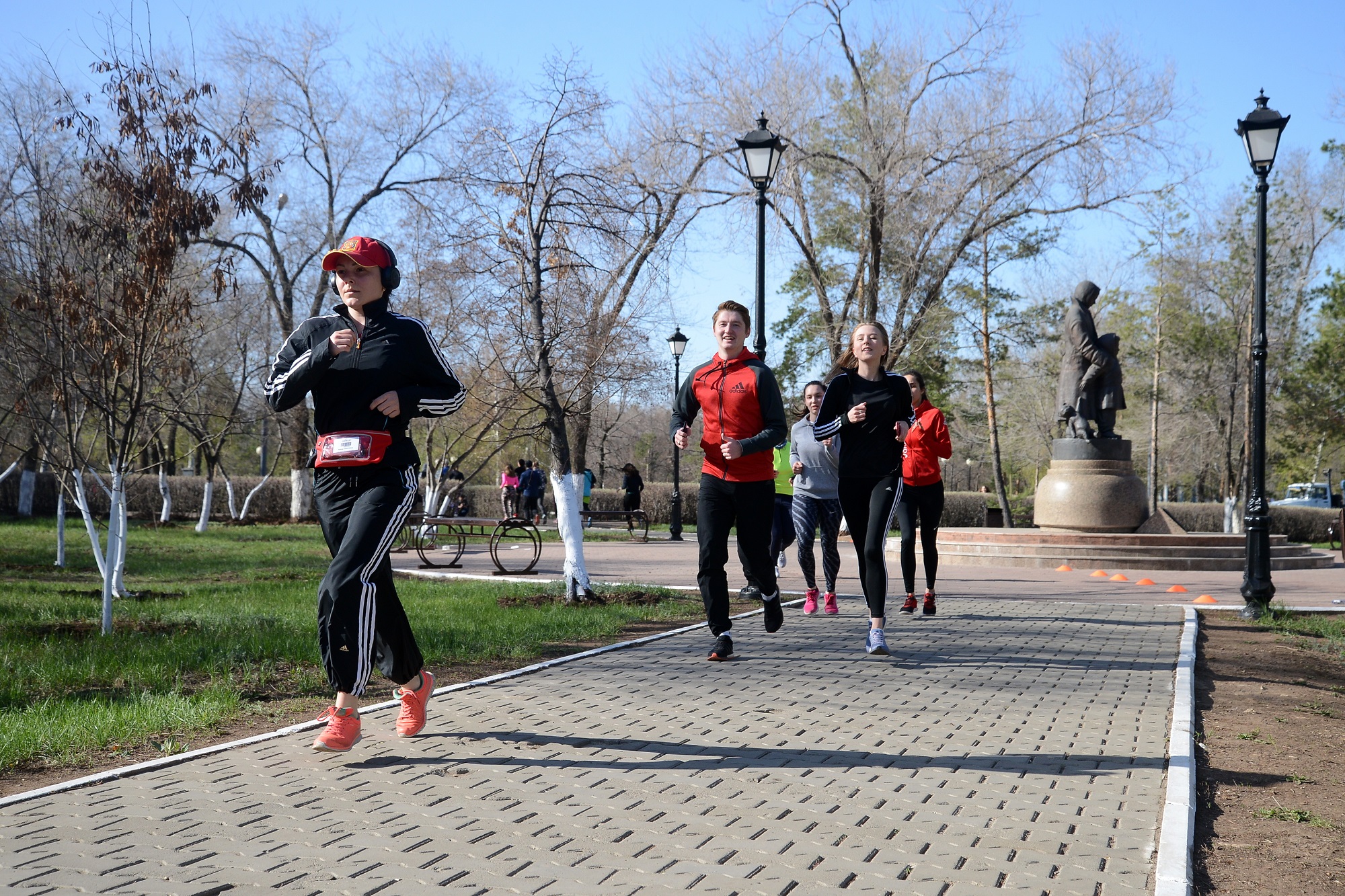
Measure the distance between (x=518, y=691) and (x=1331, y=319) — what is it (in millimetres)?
36370

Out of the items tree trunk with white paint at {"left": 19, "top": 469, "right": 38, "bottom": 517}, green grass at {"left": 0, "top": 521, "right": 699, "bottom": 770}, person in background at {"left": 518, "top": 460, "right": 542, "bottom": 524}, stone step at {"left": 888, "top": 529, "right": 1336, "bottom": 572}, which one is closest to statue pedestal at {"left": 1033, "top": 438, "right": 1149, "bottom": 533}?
stone step at {"left": 888, "top": 529, "right": 1336, "bottom": 572}

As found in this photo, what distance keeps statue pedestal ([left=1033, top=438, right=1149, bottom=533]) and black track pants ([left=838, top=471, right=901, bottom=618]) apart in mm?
13195

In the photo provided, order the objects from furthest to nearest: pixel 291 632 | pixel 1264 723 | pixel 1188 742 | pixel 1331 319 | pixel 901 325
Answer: pixel 1331 319 → pixel 901 325 → pixel 291 632 → pixel 1264 723 → pixel 1188 742

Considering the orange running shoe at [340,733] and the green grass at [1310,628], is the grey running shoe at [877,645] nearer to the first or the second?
the green grass at [1310,628]

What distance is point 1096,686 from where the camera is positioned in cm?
634

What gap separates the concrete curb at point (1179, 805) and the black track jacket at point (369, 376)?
3.09 metres

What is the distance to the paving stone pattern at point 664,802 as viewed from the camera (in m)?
3.05

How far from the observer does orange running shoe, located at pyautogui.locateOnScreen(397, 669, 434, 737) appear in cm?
471

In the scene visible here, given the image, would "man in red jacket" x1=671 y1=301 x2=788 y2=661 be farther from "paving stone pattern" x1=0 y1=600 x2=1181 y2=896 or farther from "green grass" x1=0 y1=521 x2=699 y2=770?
"green grass" x1=0 y1=521 x2=699 y2=770

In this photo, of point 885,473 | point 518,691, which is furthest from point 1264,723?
point 518,691

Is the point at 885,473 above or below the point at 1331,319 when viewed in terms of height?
below

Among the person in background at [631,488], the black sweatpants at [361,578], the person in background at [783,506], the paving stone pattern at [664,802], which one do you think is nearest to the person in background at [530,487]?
the person in background at [631,488]

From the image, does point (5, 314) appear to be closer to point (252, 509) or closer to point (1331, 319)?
point (252, 509)

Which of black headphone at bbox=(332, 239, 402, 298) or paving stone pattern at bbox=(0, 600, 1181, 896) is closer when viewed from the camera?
paving stone pattern at bbox=(0, 600, 1181, 896)
